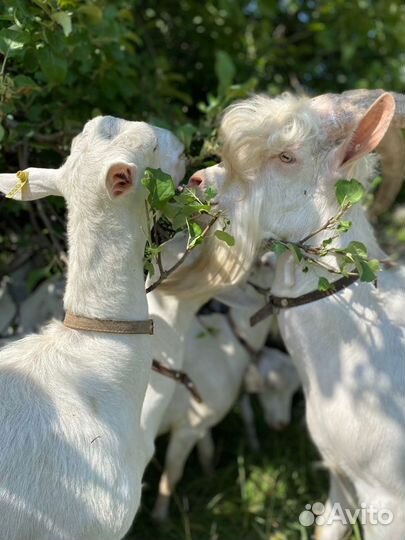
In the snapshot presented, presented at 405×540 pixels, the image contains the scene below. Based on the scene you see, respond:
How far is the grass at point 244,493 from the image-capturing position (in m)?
3.76

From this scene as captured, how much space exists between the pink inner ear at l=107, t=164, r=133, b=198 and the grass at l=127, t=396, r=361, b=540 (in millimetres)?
2021

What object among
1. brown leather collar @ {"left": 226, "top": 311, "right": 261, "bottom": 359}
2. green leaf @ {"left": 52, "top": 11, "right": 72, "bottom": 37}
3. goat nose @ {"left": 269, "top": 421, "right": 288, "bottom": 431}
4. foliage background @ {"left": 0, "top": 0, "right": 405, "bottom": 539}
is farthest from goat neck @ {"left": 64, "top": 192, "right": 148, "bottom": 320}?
goat nose @ {"left": 269, "top": 421, "right": 288, "bottom": 431}

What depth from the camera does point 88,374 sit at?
83.5 inches

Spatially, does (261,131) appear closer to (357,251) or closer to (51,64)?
(357,251)

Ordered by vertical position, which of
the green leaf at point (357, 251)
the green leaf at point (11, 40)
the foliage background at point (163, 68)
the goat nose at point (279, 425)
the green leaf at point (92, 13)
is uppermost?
the green leaf at point (11, 40)

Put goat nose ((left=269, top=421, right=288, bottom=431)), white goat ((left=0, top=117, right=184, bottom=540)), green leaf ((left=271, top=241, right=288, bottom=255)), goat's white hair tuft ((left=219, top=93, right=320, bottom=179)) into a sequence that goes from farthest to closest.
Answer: goat nose ((left=269, top=421, right=288, bottom=431)) → goat's white hair tuft ((left=219, top=93, right=320, bottom=179)) → green leaf ((left=271, top=241, right=288, bottom=255)) → white goat ((left=0, top=117, right=184, bottom=540))

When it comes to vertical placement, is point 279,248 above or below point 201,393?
above

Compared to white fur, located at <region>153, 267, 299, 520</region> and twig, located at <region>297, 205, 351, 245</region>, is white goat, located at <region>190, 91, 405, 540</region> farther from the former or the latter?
white fur, located at <region>153, 267, 299, 520</region>

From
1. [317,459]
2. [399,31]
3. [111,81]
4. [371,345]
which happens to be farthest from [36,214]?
[399,31]

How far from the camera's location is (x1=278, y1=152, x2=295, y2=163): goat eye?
96.7 inches

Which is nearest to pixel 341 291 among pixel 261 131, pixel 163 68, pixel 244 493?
pixel 261 131

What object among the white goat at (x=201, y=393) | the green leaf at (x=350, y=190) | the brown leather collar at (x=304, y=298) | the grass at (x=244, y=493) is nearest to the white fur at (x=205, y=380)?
the white goat at (x=201, y=393)

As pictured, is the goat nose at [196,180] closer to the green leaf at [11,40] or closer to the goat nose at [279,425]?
the green leaf at [11,40]

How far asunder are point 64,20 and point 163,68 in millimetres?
1757
